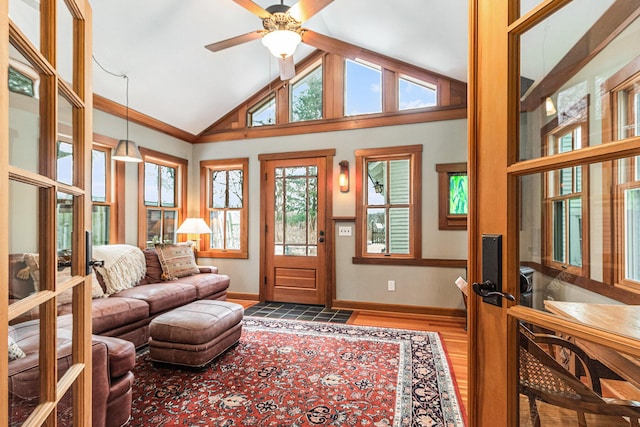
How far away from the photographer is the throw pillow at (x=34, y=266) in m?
0.75

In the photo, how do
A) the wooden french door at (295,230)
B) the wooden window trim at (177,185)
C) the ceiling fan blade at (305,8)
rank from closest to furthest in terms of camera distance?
the ceiling fan blade at (305,8)
the wooden window trim at (177,185)
the wooden french door at (295,230)

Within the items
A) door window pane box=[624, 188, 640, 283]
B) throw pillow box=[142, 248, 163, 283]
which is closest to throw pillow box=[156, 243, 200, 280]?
throw pillow box=[142, 248, 163, 283]

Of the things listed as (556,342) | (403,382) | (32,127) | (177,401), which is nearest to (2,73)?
(32,127)

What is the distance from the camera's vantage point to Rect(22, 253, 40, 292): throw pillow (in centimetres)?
75

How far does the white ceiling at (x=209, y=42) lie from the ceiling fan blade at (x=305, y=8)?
109 centimetres

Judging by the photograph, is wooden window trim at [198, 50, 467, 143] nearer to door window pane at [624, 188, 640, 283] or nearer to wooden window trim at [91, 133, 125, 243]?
wooden window trim at [91, 133, 125, 243]

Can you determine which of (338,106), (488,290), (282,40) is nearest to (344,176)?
(338,106)

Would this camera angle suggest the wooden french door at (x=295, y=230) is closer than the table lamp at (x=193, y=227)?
No

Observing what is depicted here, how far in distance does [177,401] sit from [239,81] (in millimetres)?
3868

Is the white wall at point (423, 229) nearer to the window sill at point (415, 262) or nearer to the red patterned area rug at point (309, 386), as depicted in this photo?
the window sill at point (415, 262)

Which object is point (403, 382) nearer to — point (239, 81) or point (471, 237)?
point (471, 237)

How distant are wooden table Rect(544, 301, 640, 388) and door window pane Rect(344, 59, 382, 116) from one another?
155 inches

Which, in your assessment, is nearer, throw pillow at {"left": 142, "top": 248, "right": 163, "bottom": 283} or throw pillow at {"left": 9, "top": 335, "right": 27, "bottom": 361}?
throw pillow at {"left": 9, "top": 335, "right": 27, "bottom": 361}

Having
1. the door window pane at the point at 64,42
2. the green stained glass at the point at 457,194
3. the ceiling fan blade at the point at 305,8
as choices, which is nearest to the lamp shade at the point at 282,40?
the ceiling fan blade at the point at 305,8
